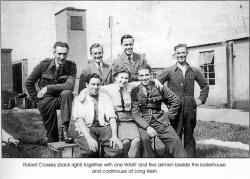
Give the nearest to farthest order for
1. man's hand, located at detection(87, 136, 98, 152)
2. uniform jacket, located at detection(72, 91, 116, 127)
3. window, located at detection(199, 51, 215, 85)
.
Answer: man's hand, located at detection(87, 136, 98, 152), uniform jacket, located at detection(72, 91, 116, 127), window, located at detection(199, 51, 215, 85)

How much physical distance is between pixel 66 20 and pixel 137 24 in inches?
36.6

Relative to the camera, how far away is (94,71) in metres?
3.87

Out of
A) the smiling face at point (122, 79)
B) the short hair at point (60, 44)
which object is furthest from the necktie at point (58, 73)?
the smiling face at point (122, 79)

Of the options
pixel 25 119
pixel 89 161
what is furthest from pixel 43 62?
pixel 89 161

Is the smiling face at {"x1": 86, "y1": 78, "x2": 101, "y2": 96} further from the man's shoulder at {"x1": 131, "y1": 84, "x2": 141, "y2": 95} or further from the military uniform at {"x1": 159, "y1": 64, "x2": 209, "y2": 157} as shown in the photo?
the military uniform at {"x1": 159, "y1": 64, "x2": 209, "y2": 157}

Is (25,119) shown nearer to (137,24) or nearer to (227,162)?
(137,24)

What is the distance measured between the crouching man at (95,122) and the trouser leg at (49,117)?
283 millimetres

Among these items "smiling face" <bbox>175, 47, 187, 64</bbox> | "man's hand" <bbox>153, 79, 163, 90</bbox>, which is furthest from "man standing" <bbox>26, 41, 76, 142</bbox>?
"smiling face" <bbox>175, 47, 187, 64</bbox>

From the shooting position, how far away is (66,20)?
4039 millimetres

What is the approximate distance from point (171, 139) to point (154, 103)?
0.48 m

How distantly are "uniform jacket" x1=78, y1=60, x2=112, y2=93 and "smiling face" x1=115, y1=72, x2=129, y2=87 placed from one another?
10 cm

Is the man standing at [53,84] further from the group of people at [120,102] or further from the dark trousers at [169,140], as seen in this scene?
the dark trousers at [169,140]

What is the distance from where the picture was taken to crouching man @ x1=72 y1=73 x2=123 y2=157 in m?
3.68

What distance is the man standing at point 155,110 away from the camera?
3.77m
